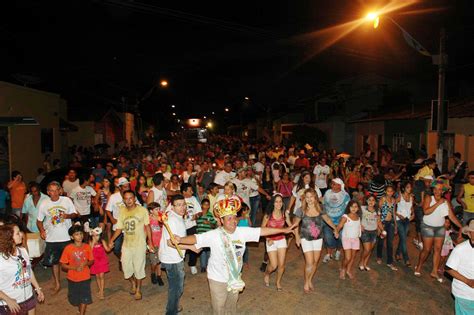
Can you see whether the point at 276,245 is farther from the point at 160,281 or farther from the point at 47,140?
the point at 47,140

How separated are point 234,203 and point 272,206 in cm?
265

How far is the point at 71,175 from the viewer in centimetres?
929

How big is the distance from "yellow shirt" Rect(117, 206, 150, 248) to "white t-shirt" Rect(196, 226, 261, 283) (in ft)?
6.97

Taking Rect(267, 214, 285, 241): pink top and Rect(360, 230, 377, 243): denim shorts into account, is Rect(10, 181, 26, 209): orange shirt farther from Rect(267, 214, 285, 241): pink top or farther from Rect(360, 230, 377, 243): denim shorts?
Rect(360, 230, 377, 243): denim shorts

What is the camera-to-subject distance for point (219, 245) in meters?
4.58

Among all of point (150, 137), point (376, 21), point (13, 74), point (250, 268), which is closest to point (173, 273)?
point (250, 268)

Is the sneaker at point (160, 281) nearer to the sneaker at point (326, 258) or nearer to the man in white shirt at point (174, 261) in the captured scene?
the man in white shirt at point (174, 261)

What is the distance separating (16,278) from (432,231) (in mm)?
6874

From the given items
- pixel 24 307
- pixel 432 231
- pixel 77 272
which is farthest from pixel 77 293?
pixel 432 231

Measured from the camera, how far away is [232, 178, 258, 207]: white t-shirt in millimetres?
9678

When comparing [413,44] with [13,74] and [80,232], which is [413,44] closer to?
[80,232]

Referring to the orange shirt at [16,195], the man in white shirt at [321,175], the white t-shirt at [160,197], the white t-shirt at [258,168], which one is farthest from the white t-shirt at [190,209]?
the man in white shirt at [321,175]

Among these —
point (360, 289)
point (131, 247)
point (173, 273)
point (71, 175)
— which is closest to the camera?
point (173, 273)

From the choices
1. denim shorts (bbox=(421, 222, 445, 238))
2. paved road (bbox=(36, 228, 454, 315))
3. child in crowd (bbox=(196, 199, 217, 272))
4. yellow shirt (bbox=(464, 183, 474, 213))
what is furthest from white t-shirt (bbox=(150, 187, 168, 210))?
yellow shirt (bbox=(464, 183, 474, 213))
